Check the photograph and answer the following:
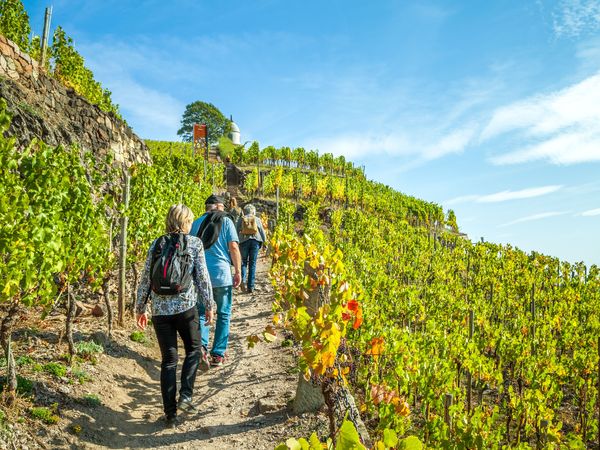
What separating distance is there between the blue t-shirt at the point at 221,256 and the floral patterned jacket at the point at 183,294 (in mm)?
929

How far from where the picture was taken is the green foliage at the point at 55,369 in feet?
13.7

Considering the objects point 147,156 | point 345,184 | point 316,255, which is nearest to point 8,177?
point 316,255

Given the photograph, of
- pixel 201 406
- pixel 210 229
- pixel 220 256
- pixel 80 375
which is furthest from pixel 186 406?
pixel 210 229

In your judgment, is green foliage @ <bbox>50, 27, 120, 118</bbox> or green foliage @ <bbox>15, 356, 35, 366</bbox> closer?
green foliage @ <bbox>15, 356, 35, 366</bbox>

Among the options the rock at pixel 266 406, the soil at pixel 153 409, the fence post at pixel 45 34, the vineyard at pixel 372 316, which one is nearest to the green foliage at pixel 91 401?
the soil at pixel 153 409

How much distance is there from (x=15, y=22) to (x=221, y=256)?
15.0 m

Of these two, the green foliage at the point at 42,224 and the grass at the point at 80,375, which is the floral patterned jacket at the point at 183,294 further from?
the grass at the point at 80,375

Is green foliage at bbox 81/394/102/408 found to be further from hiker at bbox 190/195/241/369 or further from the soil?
hiker at bbox 190/195/241/369

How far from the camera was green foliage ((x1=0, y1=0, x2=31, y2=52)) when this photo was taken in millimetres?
13766

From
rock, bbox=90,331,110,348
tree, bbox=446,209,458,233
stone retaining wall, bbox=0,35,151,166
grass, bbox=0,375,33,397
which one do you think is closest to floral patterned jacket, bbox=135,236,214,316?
grass, bbox=0,375,33,397

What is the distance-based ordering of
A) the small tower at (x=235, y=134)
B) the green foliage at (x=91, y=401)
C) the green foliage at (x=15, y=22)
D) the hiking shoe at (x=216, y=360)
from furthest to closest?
the small tower at (x=235, y=134) < the green foliage at (x=15, y=22) < the hiking shoe at (x=216, y=360) < the green foliage at (x=91, y=401)

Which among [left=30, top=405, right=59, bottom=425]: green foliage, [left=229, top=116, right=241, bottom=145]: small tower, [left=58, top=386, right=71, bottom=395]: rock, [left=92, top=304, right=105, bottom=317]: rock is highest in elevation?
[left=229, top=116, right=241, bottom=145]: small tower

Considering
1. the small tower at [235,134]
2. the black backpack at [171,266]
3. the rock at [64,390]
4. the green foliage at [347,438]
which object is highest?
the small tower at [235,134]

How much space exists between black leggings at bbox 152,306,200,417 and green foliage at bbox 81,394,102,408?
0.84 metres
